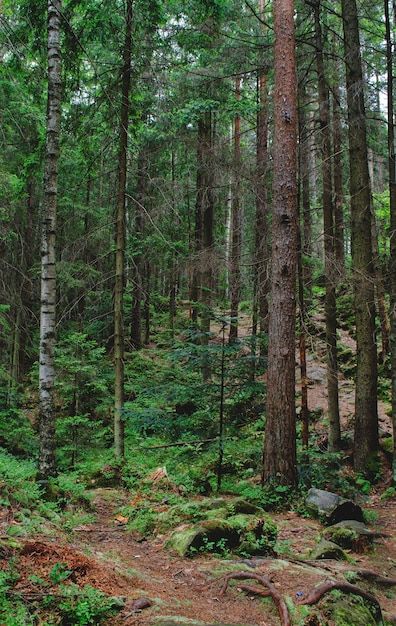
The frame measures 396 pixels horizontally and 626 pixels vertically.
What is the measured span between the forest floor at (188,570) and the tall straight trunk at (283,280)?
1012mm

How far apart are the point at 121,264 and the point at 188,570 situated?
632 cm

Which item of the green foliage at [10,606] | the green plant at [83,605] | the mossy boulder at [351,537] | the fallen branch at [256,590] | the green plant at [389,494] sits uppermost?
the green foliage at [10,606]

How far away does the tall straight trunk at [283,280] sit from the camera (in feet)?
22.4

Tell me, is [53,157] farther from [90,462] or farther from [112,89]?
[90,462]

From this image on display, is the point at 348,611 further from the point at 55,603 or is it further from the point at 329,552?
the point at 55,603

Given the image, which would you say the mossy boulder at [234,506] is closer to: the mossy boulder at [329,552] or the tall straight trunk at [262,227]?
the mossy boulder at [329,552]

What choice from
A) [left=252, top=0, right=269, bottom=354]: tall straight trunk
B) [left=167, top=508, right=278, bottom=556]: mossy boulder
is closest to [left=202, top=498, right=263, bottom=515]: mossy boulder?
[left=167, top=508, right=278, bottom=556]: mossy boulder

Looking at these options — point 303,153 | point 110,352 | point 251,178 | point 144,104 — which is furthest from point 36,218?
point 303,153

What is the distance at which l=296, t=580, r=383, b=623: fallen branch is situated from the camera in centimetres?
355

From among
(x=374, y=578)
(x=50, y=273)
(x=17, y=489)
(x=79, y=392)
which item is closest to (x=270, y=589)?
(x=374, y=578)

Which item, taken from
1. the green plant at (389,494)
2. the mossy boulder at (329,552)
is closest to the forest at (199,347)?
the green plant at (389,494)

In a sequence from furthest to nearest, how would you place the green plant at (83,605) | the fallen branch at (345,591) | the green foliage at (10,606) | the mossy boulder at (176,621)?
the fallen branch at (345,591) → the mossy boulder at (176,621) → the green plant at (83,605) → the green foliage at (10,606)

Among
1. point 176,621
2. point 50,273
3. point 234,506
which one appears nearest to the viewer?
point 176,621

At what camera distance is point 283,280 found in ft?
23.1
